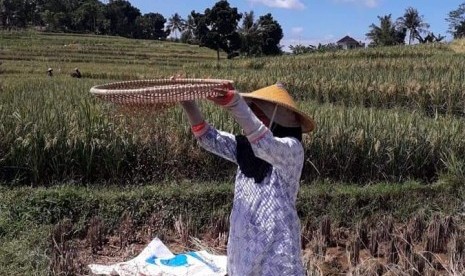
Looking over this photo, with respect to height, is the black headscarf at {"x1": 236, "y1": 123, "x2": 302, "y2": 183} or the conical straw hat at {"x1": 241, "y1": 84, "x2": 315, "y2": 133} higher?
the conical straw hat at {"x1": 241, "y1": 84, "x2": 315, "y2": 133}

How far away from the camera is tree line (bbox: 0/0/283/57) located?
161ft

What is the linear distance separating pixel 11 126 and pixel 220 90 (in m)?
4.79

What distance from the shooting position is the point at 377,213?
557 centimetres

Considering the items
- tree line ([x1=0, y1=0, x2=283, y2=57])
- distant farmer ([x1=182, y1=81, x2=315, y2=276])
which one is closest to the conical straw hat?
distant farmer ([x1=182, y1=81, x2=315, y2=276])

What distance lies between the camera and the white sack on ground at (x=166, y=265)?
3973 mm

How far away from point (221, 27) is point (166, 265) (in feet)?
150

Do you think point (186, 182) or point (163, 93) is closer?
point (163, 93)

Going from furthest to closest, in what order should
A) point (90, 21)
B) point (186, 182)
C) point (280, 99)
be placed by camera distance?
point (90, 21) < point (186, 182) < point (280, 99)

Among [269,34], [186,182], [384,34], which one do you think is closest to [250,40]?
[269,34]

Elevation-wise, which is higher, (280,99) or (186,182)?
(280,99)

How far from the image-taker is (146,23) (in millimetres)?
81062

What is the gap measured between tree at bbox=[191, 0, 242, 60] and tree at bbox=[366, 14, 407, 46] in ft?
40.4

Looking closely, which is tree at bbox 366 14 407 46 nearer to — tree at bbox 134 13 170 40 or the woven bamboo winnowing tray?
tree at bbox 134 13 170 40

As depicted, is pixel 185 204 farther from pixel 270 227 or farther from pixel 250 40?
pixel 250 40
